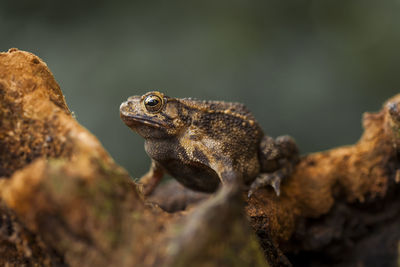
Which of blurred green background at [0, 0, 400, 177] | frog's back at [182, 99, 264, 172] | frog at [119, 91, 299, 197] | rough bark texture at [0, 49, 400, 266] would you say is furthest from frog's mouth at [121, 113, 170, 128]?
blurred green background at [0, 0, 400, 177]

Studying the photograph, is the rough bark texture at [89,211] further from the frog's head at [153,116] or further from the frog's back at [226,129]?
the frog's head at [153,116]

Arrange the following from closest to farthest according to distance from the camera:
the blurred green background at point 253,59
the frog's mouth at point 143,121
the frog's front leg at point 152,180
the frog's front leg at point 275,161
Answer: the frog's mouth at point 143,121, the frog's front leg at point 275,161, the frog's front leg at point 152,180, the blurred green background at point 253,59

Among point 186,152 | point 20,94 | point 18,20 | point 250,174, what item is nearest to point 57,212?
point 20,94

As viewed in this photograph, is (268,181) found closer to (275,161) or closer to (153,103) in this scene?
(275,161)

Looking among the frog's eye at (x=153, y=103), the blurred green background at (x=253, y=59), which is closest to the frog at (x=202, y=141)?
the frog's eye at (x=153, y=103)

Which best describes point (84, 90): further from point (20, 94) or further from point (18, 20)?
point (20, 94)

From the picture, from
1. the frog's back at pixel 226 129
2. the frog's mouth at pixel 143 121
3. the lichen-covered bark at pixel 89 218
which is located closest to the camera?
the lichen-covered bark at pixel 89 218

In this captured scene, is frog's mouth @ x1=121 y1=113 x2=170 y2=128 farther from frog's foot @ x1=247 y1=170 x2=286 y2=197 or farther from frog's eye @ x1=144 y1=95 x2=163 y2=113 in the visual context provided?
frog's foot @ x1=247 y1=170 x2=286 y2=197
